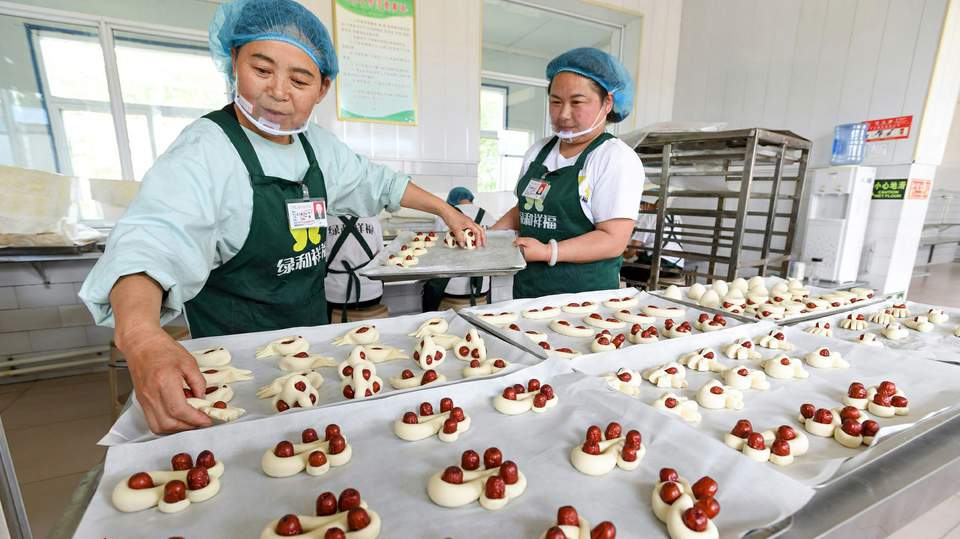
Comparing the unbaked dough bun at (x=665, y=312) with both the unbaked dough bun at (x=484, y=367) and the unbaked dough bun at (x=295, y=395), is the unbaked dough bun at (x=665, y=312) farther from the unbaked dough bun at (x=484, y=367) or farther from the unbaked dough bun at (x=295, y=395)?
the unbaked dough bun at (x=295, y=395)

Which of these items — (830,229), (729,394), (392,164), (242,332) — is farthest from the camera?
(392,164)

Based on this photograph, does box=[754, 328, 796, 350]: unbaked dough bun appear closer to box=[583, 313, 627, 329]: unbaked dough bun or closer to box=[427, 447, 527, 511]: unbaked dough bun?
box=[583, 313, 627, 329]: unbaked dough bun

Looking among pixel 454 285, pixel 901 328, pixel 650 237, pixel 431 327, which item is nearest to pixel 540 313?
pixel 431 327

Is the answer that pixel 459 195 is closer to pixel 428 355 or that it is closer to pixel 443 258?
pixel 443 258

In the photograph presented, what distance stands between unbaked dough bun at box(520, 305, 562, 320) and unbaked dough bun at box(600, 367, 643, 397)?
0.51m

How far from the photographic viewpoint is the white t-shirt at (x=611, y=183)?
1.95 meters

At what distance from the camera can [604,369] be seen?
53.1 inches

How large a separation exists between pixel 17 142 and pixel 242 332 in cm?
356

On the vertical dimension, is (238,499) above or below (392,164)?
below

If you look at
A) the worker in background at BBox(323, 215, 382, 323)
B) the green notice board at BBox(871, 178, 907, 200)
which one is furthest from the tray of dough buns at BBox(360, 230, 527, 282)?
the green notice board at BBox(871, 178, 907, 200)

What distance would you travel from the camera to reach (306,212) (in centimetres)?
157

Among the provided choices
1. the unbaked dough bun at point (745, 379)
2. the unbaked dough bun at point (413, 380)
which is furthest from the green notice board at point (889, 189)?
the unbaked dough bun at point (413, 380)

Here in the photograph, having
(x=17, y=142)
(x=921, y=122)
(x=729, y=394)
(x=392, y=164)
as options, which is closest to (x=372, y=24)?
(x=392, y=164)

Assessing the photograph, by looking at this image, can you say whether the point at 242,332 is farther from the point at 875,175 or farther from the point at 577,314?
the point at 875,175
